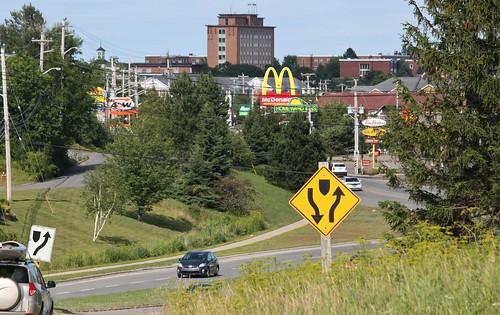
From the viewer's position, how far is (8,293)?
54.5 ft

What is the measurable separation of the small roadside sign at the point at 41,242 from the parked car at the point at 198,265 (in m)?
12.5

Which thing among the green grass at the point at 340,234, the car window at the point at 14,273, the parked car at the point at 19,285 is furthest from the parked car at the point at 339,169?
the car window at the point at 14,273

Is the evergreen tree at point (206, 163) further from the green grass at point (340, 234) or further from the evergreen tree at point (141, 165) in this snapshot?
the green grass at point (340, 234)

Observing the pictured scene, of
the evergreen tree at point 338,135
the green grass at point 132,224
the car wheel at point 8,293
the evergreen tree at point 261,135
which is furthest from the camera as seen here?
the evergreen tree at point 338,135

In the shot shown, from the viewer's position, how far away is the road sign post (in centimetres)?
1673

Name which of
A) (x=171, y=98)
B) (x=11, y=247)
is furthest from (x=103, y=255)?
(x=171, y=98)

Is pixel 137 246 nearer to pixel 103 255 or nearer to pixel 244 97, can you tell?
pixel 103 255

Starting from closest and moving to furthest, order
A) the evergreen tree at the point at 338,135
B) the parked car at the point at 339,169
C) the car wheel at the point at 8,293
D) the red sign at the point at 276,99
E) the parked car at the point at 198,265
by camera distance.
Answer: the car wheel at the point at 8,293
the parked car at the point at 198,265
the parked car at the point at 339,169
the evergreen tree at the point at 338,135
the red sign at the point at 276,99

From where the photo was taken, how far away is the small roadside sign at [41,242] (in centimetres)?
2658

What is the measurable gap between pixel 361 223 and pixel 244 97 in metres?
109

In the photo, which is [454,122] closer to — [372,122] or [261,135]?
[372,122]

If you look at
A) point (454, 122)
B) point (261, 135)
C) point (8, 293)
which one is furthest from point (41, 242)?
point (261, 135)

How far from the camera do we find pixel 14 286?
54.6ft

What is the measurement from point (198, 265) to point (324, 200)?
2329 cm
